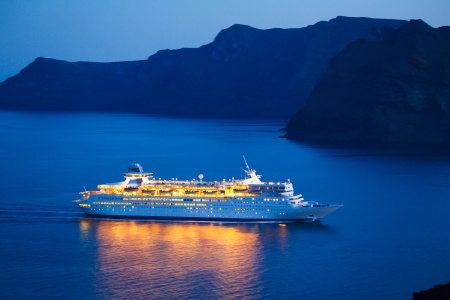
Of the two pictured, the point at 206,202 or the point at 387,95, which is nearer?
the point at 206,202

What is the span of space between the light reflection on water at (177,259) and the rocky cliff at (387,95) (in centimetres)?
6714

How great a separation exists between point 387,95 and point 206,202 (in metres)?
70.4

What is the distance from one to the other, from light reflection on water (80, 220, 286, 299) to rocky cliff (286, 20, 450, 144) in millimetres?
67139

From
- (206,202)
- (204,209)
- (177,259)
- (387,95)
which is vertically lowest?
(177,259)

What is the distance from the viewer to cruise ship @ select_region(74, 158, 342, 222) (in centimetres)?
4981

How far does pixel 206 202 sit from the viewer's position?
5038cm

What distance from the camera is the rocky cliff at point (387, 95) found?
369ft

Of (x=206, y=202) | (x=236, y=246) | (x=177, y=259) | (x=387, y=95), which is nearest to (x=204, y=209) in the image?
(x=206, y=202)

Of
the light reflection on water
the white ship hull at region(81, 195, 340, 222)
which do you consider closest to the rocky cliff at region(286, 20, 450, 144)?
the white ship hull at region(81, 195, 340, 222)

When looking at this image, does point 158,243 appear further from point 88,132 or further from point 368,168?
point 88,132

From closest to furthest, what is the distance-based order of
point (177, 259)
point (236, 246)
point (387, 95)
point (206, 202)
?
point (177, 259) < point (236, 246) < point (206, 202) < point (387, 95)

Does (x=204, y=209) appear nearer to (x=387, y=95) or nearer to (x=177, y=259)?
(x=177, y=259)

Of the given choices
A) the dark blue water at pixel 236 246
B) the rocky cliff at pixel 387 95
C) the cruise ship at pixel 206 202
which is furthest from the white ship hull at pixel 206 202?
the rocky cliff at pixel 387 95

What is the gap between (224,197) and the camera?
50.4 m
